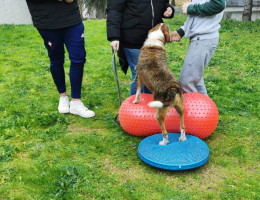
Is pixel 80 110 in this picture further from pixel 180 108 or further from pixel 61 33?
pixel 180 108

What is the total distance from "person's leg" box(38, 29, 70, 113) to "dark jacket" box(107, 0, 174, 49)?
0.82 metres

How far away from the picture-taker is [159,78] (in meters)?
3.52

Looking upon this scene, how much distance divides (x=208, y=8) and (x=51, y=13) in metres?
2.10

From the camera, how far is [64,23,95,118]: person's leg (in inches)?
172

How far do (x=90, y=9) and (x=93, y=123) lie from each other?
61.5ft

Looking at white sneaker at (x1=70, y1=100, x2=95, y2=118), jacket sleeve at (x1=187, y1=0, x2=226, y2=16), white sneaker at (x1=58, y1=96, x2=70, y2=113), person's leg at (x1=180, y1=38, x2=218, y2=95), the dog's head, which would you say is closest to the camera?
jacket sleeve at (x1=187, y1=0, x2=226, y2=16)

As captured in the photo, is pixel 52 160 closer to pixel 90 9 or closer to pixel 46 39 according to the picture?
pixel 46 39

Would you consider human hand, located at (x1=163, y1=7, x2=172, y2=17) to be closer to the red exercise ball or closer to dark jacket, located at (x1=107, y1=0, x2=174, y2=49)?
dark jacket, located at (x1=107, y1=0, x2=174, y2=49)

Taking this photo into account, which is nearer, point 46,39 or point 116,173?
point 116,173

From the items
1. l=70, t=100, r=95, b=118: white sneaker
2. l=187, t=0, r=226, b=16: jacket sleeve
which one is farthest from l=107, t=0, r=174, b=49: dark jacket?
l=70, t=100, r=95, b=118: white sneaker

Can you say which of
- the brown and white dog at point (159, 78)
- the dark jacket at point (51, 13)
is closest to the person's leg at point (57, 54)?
the dark jacket at point (51, 13)

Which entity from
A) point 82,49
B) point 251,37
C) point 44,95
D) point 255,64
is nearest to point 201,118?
point 82,49

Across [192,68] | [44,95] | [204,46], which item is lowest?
[44,95]

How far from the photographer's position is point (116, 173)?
3424mm
